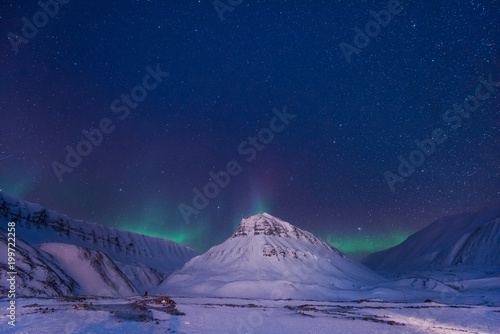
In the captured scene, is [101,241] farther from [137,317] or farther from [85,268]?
[137,317]

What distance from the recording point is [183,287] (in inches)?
4289

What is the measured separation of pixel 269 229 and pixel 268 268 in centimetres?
3256

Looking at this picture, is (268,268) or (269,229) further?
(269,229)

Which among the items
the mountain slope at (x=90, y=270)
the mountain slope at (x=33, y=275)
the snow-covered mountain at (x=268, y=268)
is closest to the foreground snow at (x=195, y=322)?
the mountain slope at (x=33, y=275)

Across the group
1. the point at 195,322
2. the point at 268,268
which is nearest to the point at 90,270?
the point at 268,268

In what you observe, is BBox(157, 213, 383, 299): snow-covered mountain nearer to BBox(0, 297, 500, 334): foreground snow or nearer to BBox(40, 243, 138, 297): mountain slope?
BBox(40, 243, 138, 297): mountain slope

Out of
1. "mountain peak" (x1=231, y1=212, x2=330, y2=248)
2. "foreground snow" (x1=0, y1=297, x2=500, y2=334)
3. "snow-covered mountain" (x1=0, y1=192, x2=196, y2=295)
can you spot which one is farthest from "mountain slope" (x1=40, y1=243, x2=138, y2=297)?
"mountain peak" (x1=231, y1=212, x2=330, y2=248)

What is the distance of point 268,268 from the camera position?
402ft

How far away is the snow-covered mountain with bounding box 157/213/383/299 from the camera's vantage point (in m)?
99.4

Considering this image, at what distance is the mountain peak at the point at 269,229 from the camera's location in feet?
500

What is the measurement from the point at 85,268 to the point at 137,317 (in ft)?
195

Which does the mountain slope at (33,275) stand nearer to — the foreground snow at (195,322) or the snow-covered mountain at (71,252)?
the snow-covered mountain at (71,252)

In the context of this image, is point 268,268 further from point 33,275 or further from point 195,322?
point 195,322

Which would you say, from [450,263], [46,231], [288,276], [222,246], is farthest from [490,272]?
[46,231]
